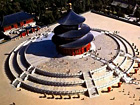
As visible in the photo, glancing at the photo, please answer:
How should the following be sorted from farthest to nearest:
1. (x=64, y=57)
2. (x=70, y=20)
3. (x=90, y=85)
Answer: (x=64, y=57) → (x=70, y=20) → (x=90, y=85)

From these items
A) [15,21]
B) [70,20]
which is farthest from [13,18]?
[70,20]

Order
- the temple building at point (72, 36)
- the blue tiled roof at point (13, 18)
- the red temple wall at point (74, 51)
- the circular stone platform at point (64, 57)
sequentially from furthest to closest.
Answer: the blue tiled roof at point (13, 18) → the red temple wall at point (74, 51) → the temple building at point (72, 36) → the circular stone platform at point (64, 57)

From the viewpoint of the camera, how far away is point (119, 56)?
37156 millimetres

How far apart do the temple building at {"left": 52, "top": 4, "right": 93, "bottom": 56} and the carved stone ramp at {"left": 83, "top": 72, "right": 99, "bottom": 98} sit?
19.0 feet

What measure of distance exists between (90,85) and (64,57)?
839 cm

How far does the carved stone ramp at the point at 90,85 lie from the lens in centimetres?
2962

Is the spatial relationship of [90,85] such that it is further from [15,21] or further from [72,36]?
[15,21]

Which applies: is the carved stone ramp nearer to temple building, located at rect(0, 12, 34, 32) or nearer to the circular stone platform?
the circular stone platform

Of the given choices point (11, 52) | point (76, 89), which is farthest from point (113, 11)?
point (76, 89)

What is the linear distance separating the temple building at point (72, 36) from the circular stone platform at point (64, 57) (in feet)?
4.63

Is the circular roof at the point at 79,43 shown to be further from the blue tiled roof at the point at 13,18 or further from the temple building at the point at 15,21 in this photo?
the blue tiled roof at the point at 13,18

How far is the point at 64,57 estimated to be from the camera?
36531 millimetres

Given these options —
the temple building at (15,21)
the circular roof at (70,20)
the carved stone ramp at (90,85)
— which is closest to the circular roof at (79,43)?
the circular roof at (70,20)

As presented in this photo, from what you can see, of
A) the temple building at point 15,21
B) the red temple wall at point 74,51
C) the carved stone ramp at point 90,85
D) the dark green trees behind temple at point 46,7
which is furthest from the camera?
the dark green trees behind temple at point 46,7
